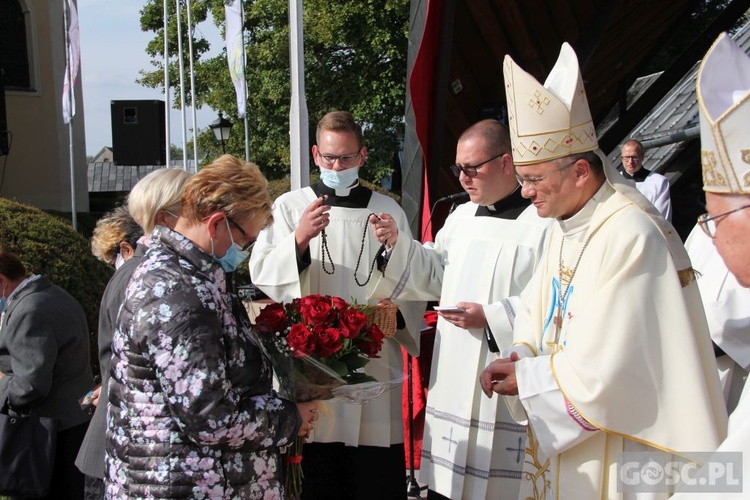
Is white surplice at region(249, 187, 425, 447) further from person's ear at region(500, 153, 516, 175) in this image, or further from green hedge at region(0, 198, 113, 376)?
green hedge at region(0, 198, 113, 376)

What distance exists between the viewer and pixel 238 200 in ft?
8.14

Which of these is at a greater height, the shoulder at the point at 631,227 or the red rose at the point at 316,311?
the shoulder at the point at 631,227

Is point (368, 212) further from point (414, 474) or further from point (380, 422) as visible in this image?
point (414, 474)

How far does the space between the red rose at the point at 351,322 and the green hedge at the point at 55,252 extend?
4694mm

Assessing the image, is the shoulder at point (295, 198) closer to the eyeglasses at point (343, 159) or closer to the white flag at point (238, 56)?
the eyeglasses at point (343, 159)

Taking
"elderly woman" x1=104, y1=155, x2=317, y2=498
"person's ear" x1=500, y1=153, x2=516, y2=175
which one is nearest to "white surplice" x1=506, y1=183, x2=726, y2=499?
"elderly woman" x1=104, y1=155, x2=317, y2=498

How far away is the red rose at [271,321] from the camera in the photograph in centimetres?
273

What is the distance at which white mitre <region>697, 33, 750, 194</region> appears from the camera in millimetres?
1607

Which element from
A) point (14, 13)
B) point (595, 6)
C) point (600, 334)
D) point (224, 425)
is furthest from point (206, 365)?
point (14, 13)

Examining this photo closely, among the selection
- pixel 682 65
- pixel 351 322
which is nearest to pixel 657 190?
pixel 682 65

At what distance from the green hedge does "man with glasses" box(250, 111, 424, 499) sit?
11.3ft

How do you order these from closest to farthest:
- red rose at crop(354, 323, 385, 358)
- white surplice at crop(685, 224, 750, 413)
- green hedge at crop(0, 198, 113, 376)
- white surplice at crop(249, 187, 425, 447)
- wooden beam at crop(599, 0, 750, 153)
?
white surplice at crop(685, 224, 750, 413) < red rose at crop(354, 323, 385, 358) < white surplice at crop(249, 187, 425, 447) < green hedge at crop(0, 198, 113, 376) < wooden beam at crop(599, 0, 750, 153)

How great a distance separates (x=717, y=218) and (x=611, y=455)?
41.8 inches

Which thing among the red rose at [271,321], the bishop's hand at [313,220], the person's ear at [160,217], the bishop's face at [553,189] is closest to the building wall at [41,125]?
the bishop's hand at [313,220]
